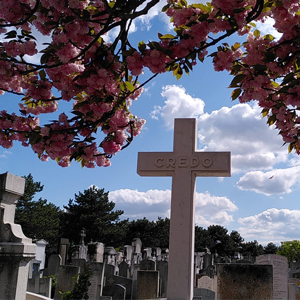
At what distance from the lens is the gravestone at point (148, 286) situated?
38.3 ft

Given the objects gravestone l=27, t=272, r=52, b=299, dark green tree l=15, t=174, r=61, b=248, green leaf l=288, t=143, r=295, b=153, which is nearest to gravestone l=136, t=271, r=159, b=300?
gravestone l=27, t=272, r=52, b=299

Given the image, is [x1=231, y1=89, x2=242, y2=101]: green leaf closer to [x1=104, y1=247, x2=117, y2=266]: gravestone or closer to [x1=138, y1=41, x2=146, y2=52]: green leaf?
[x1=138, y1=41, x2=146, y2=52]: green leaf

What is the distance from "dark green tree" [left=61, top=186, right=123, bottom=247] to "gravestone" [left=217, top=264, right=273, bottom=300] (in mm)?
39537

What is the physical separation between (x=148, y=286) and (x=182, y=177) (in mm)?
6546

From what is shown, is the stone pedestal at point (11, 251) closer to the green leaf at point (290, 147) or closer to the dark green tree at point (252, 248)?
the green leaf at point (290, 147)

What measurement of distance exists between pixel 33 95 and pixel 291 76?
250 centimetres

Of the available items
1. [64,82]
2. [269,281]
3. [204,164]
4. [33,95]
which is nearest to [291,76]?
[64,82]

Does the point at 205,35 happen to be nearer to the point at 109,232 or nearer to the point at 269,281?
the point at 269,281

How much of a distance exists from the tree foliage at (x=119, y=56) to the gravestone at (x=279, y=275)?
8.48 meters

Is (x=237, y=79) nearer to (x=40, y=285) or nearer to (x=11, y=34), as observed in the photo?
(x=11, y=34)

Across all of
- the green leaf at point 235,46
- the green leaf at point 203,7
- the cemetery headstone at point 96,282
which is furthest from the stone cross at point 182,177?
the cemetery headstone at point 96,282

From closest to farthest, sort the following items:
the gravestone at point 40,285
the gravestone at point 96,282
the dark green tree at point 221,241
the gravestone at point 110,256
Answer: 1. the gravestone at point 96,282
2. the gravestone at point 40,285
3. the gravestone at point 110,256
4. the dark green tree at point 221,241

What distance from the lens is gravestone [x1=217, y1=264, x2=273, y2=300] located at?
20.3 ft

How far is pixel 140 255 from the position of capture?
24.2 m
